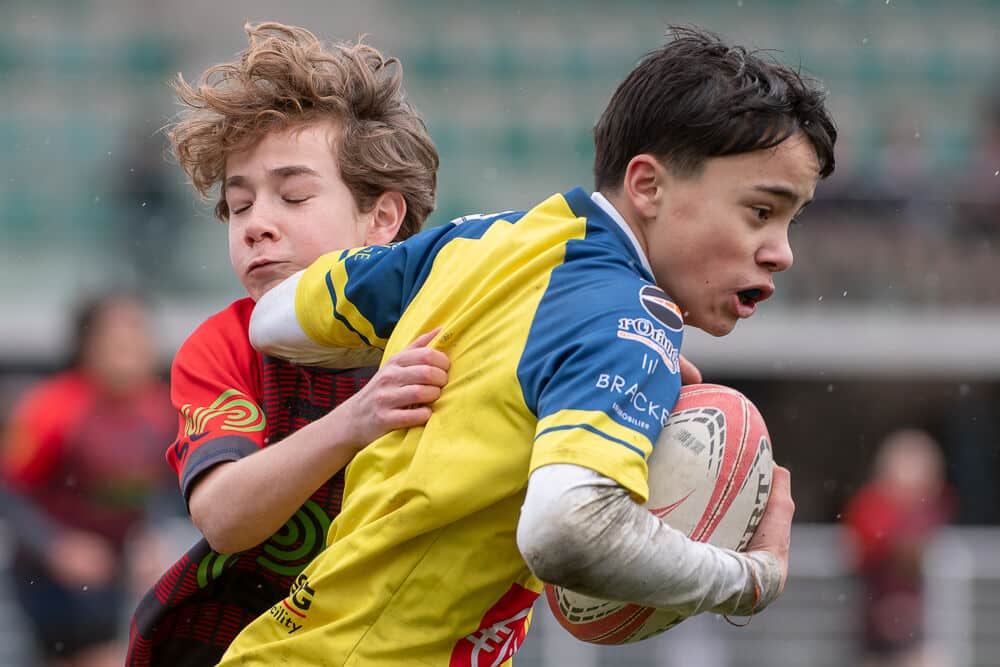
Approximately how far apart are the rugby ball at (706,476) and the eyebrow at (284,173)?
1.06 m

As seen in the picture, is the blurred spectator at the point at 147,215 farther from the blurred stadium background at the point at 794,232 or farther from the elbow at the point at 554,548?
the elbow at the point at 554,548

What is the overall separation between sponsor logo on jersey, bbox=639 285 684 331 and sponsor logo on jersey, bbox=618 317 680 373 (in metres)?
0.03

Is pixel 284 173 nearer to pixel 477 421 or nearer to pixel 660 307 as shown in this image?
pixel 477 421

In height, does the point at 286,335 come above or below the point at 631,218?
below

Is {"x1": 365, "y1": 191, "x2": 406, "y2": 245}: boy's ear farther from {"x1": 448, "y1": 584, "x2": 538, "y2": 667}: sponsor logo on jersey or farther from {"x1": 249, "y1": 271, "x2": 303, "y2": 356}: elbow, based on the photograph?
{"x1": 448, "y1": 584, "x2": 538, "y2": 667}: sponsor logo on jersey

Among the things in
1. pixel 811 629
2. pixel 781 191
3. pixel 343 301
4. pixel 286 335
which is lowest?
pixel 811 629

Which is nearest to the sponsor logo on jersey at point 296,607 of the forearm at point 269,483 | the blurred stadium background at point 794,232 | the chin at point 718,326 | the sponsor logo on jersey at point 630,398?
the forearm at point 269,483

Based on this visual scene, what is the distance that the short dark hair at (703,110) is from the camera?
116 inches

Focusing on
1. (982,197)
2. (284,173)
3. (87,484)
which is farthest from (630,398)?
(982,197)

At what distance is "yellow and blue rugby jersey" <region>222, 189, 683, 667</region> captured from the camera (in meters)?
2.64

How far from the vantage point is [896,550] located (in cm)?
1155

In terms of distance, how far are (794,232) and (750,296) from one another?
11.2 metres

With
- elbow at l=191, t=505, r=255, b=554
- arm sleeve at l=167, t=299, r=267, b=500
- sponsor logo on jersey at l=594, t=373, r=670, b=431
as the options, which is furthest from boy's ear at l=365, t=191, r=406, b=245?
sponsor logo on jersey at l=594, t=373, r=670, b=431

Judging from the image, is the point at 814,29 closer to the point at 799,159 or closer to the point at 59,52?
the point at 59,52
